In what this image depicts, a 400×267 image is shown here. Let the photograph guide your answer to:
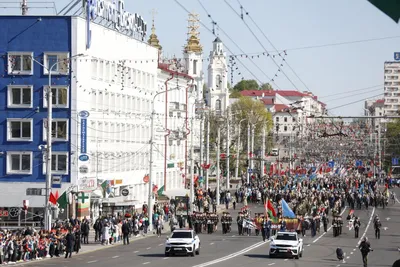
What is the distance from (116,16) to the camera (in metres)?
61.7

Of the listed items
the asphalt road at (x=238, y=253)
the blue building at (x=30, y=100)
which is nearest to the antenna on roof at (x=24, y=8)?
the blue building at (x=30, y=100)

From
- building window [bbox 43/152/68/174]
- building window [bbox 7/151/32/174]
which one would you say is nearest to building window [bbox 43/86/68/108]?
building window [bbox 43/152/68/174]

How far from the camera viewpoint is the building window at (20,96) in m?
55.6

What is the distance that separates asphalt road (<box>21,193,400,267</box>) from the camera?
33.5m

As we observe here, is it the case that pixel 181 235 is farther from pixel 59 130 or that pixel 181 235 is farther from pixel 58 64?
pixel 58 64

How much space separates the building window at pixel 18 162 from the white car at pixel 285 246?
Result: 22874mm

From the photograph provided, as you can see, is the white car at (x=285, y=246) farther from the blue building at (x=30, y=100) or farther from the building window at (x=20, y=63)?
the building window at (x=20, y=63)

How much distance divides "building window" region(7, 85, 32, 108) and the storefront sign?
4.73 metres

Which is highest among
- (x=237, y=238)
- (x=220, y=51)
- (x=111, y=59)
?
(x=220, y=51)

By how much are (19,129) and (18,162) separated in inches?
81.2

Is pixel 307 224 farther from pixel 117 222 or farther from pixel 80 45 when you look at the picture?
pixel 80 45

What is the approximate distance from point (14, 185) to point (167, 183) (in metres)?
29.5

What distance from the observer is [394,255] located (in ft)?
131

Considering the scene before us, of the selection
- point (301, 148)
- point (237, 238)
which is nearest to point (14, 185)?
point (237, 238)
